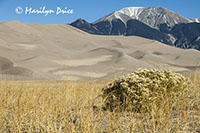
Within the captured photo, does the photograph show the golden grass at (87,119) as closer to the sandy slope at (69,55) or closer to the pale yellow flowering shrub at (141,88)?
the pale yellow flowering shrub at (141,88)

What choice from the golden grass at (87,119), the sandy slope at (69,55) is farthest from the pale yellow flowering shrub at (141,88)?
the sandy slope at (69,55)

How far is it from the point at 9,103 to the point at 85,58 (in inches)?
2687

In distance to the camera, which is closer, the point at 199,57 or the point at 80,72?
the point at 80,72

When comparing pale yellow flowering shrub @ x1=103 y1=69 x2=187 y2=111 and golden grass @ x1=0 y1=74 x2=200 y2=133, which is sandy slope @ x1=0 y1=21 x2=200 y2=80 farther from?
golden grass @ x1=0 y1=74 x2=200 y2=133

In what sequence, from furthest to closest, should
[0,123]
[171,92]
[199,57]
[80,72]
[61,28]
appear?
[61,28]
[199,57]
[80,72]
[171,92]
[0,123]

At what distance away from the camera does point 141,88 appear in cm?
584

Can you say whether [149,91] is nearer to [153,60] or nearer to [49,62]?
[49,62]

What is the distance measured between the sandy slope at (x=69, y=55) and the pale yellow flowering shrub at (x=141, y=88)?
28450mm

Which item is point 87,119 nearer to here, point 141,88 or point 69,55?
point 141,88

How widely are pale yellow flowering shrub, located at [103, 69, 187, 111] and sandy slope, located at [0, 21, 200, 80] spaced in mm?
28450

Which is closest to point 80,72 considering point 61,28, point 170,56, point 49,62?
point 49,62

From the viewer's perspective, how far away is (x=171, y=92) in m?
6.10

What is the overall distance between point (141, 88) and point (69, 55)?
73.1 m

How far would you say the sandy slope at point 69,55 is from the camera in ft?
171
